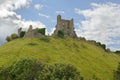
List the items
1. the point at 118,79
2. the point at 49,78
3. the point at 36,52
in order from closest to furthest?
1. the point at 49,78
2. the point at 118,79
3. the point at 36,52

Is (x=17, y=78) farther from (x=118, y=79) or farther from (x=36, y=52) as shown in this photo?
(x=36, y=52)

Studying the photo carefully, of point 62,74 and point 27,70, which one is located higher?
point 62,74

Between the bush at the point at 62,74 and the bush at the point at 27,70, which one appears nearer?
the bush at the point at 62,74

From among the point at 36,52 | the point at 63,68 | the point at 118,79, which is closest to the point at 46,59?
the point at 36,52

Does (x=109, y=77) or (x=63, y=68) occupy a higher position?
(x=63, y=68)

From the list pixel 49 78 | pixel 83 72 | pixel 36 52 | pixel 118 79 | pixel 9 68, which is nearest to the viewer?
pixel 49 78

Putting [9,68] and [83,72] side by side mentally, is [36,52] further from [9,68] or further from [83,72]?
[9,68]

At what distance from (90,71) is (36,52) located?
32939 mm

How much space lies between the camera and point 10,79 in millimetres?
128750

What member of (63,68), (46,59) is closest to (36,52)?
(46,59)

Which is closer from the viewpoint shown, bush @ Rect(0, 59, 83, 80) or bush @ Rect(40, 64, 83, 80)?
bush @ Rect(40, 64, 83, 80)

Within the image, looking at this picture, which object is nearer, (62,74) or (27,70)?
(62,74)

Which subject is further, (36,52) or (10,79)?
(36,52)

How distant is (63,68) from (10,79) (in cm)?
2668
